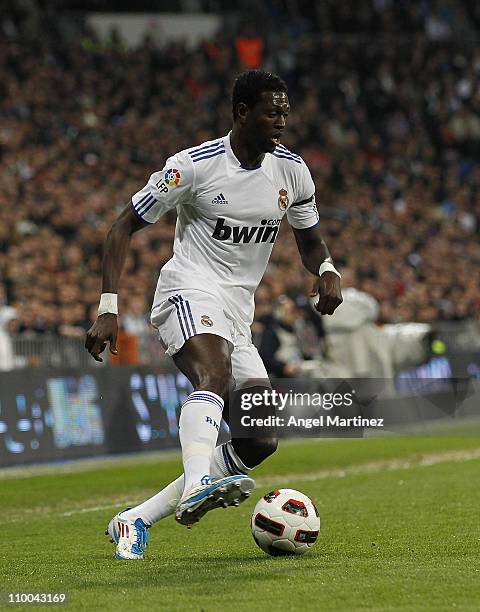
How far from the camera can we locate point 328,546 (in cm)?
→ 771

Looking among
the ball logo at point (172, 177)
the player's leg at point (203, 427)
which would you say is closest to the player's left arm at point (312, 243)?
the player's leg at point (203, 427)

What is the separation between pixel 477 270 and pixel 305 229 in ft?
70.1

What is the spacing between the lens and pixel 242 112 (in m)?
7.17

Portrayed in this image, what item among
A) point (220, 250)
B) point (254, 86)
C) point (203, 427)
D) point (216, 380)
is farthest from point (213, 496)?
point (254, 86)

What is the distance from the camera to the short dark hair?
7.07 metres

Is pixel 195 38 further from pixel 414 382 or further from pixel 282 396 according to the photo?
pixel 282 396

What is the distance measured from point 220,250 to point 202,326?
53 centimetres

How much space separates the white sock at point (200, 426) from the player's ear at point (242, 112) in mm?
1548

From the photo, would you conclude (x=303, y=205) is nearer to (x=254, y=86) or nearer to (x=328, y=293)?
(x=328, y=293)

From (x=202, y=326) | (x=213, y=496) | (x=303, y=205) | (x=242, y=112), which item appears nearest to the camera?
(x=213, y=496)

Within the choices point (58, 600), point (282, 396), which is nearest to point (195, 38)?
point (282, 396)

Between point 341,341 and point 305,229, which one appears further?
point 341,341

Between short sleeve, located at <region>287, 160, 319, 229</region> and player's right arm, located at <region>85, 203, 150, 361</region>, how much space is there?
1017 millimetres

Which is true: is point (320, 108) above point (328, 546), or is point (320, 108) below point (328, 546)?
above
